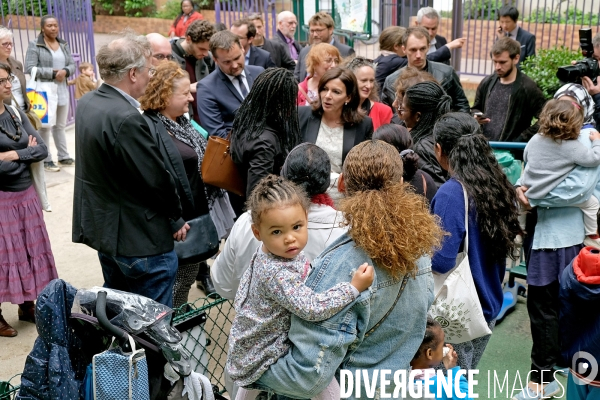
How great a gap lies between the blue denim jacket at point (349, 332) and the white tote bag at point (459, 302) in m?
0.66

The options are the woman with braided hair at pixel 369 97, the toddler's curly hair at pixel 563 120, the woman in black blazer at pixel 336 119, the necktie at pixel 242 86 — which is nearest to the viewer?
the toddler's curly hair at pixel 563 120

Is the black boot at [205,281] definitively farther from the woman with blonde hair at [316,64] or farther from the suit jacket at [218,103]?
the woman with blonde hair at [316,64]

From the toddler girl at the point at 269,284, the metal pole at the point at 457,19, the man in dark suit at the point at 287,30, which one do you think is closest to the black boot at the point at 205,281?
the toddler girl at the point at 269,284

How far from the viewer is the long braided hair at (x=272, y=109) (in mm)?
4352

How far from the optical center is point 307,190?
3.21 m

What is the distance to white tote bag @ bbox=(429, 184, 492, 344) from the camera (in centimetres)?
335

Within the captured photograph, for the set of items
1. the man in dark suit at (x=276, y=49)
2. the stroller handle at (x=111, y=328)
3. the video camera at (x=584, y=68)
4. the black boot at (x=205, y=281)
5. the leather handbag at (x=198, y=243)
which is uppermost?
the video camera at (x=584, y=68)

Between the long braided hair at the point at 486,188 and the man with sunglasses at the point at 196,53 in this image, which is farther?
the man with sunglasses at the point at 196,53

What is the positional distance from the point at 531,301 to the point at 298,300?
2.41m

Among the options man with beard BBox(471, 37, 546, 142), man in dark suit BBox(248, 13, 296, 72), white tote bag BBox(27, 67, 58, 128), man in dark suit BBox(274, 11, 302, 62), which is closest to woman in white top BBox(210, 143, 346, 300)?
man with beard BBox(471, 37, 546, 142)

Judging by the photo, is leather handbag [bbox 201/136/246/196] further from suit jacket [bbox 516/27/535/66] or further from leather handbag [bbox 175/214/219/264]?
suit jacket [bbox 516/27/535/66]

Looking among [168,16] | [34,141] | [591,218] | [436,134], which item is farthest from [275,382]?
[168,16]

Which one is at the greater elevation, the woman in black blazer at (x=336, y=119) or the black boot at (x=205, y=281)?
the woman in black blazer at (x=336, y=119)

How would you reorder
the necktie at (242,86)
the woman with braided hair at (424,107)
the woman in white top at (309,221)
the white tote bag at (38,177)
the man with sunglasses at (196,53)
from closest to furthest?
the woman in white top at (309,221) → the woman with braided hair at (424,107) → the white tote bag at (38,177) → the necktie at (242,86) → the man with sunglasses at (196,53)
